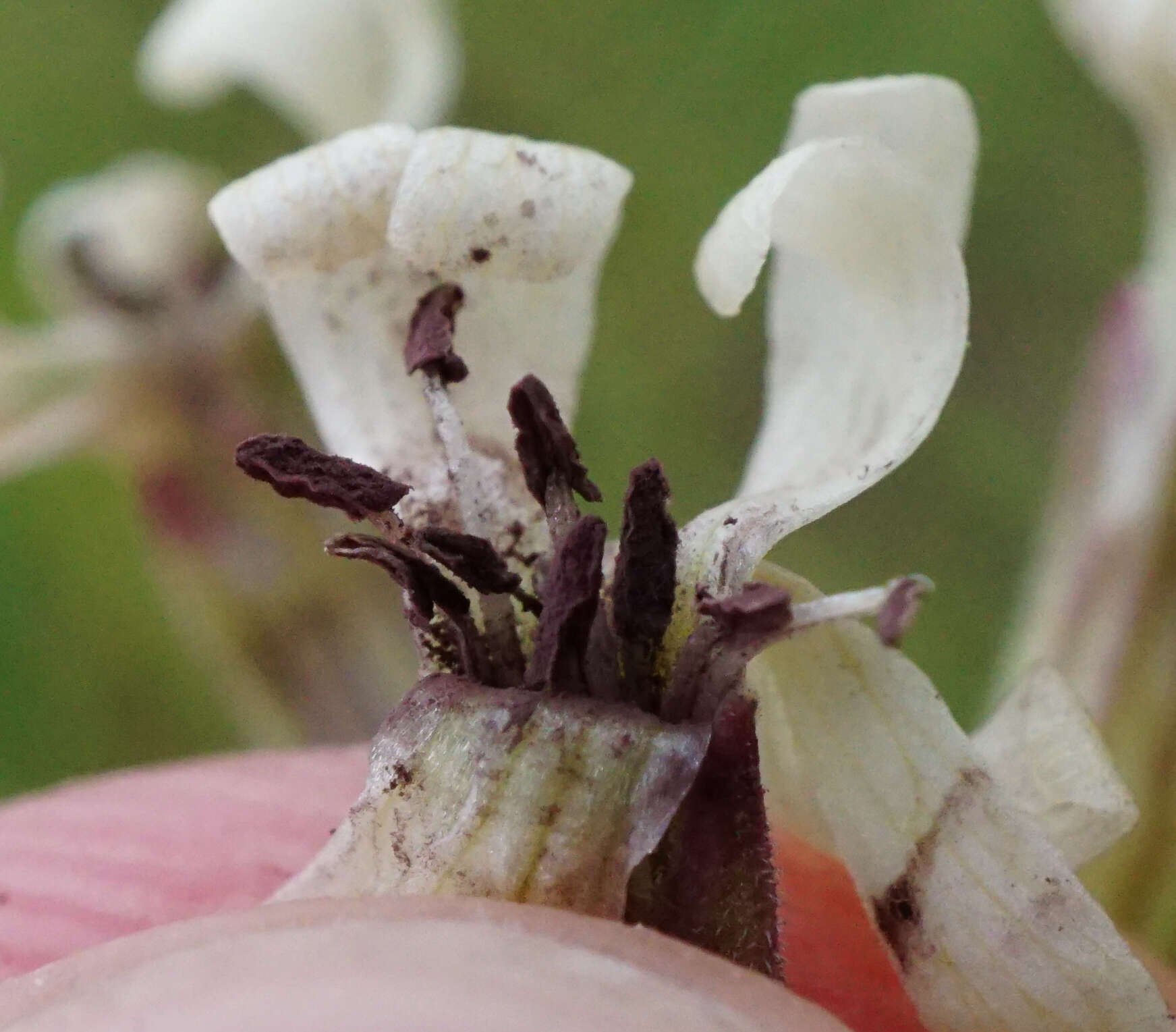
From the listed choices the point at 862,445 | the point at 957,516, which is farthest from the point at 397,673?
the point at 862,445

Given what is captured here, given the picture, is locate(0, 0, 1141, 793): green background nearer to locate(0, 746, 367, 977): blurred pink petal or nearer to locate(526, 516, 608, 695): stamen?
locate(0, 746, 367, 977): blurred pink petal

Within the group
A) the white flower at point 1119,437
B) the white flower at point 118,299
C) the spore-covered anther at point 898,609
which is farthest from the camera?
the white flower at point 118,299

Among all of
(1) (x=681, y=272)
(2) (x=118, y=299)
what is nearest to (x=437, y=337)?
(2) (x=118, y=299)

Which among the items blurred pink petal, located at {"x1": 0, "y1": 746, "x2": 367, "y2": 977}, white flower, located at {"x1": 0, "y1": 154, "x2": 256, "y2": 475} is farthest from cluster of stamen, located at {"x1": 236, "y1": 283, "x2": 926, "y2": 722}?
white flower, located at {"x1": 0, "y1": 154, "x2": 256, "y2": 475}

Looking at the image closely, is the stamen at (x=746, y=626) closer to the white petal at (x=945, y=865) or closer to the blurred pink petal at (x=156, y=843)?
the white petal at (x=945, y=865)

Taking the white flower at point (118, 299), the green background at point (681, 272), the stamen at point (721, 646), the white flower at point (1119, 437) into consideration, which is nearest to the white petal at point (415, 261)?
the stamen at point (721, 646)

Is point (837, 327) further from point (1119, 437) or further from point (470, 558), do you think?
Result: point (1119, 437)
